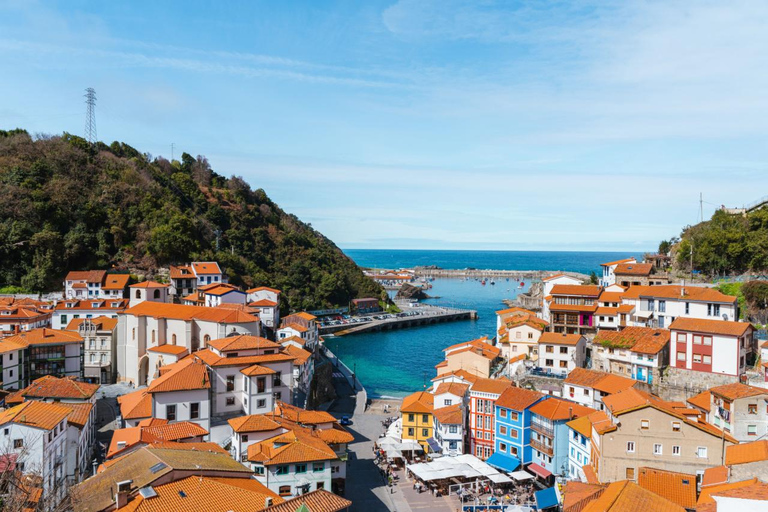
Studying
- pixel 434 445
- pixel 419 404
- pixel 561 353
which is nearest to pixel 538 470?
pixel 434 445

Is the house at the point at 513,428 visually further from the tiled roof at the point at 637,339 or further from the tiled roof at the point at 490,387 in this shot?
the tiled roof at the point at 637,339

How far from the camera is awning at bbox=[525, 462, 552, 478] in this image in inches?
1033

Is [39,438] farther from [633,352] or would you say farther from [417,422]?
[633,352]

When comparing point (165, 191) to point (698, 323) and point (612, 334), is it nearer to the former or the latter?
point (612, 334)

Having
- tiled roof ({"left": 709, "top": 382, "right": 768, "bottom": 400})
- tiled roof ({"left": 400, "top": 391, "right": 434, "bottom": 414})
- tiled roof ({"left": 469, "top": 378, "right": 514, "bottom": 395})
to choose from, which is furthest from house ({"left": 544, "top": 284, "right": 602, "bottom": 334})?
tiled roof ({"left": 709, "top": 382, "right": 768, "bottom": 400})

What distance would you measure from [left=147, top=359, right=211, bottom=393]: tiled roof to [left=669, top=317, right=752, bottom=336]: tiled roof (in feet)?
90.1

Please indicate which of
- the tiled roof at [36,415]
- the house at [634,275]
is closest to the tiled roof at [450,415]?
the tiled roof at [36,415]

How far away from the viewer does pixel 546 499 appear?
75.9ft

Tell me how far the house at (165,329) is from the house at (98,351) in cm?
60

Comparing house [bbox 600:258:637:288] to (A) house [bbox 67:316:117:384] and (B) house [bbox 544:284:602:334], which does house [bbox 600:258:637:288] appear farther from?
(A) house [bbox 67:316:117:384]

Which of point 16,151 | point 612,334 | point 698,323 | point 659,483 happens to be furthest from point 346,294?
point 659,483

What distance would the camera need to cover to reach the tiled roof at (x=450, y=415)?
29906 millimetres

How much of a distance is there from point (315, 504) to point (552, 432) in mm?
15493

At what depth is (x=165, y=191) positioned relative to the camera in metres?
77.8
